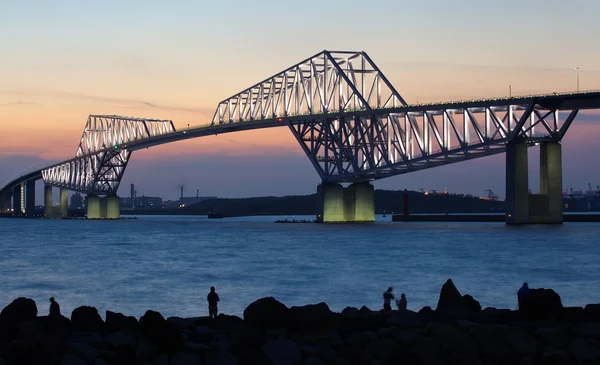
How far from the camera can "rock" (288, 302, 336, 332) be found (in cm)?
1727

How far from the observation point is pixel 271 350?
50.7 ft

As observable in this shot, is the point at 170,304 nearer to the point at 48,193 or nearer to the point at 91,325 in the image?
the point at 91,325

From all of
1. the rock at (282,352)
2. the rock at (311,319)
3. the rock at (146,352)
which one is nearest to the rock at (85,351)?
the rock at (146,352)

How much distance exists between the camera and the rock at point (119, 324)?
56.7ft

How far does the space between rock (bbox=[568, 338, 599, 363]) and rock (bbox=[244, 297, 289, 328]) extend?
508 centimetres

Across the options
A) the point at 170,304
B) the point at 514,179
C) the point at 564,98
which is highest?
the point at 564,98

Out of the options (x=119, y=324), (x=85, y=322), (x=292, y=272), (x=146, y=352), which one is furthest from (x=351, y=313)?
(x=292, y=272)

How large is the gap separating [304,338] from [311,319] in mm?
809

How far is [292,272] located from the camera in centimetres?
4150

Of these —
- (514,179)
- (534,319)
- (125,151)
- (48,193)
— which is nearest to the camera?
(534,319)

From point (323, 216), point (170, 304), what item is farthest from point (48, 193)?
point (170, 304)

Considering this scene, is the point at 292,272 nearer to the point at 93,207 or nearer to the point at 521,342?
the point at 521,342

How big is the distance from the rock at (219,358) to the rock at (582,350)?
5.79m

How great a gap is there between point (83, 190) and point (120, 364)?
523ft
